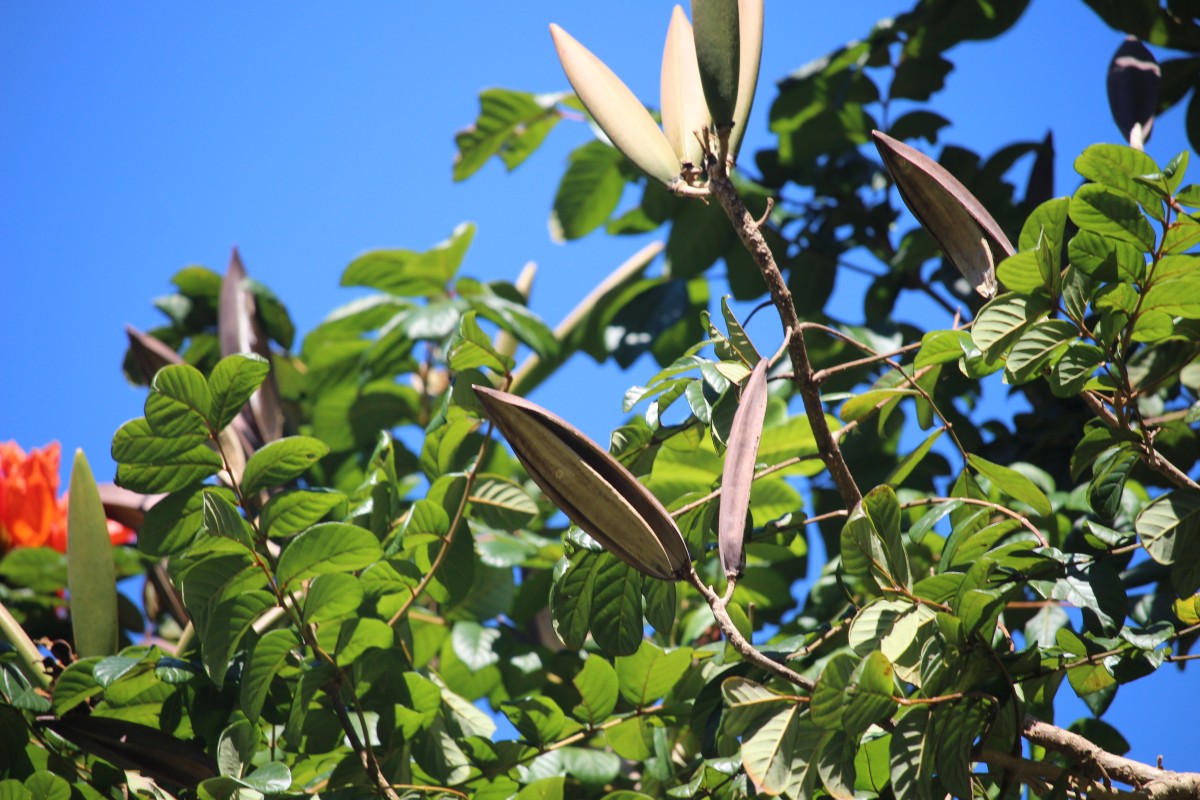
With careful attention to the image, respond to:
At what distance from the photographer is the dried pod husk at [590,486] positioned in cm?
69

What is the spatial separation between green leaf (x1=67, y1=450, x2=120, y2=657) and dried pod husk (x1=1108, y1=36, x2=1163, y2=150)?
3.59 feet

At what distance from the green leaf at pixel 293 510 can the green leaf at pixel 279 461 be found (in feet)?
0.06

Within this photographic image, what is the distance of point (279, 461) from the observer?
1056 mm

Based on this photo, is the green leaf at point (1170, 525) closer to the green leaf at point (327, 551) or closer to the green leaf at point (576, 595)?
the green leaf at point (576, 595)

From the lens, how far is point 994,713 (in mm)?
805

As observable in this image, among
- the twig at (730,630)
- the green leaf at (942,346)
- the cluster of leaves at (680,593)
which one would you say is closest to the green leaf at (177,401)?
the cluster of leaves at (680,593)

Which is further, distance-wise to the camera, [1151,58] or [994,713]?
[1151,58]

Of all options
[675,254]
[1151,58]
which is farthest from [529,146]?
[1151,58]

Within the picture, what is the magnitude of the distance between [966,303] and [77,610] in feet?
4.79

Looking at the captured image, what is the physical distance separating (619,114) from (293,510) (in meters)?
0.49

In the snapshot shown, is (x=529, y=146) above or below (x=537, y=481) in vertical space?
above

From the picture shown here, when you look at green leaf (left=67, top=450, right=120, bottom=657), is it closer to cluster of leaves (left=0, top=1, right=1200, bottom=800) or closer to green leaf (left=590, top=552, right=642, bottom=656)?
cluster of leaves (left=0, top=1, right=1200, bottom=800)

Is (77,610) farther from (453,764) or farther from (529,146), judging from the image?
(529,146)

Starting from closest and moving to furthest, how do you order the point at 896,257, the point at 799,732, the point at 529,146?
1. the point at 799,732
2. the point at 896,257
3. the point at 529,146
